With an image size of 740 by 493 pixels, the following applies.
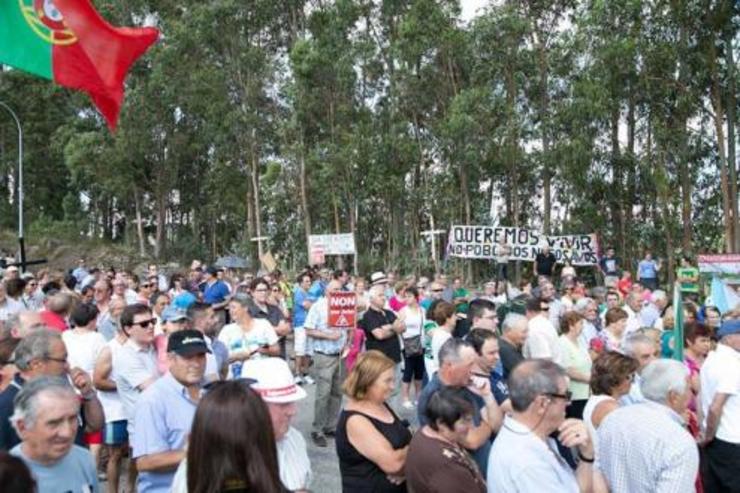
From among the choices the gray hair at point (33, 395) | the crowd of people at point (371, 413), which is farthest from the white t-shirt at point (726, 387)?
the gray hair at point (33, 395)

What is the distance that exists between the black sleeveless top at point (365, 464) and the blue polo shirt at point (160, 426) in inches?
29.6

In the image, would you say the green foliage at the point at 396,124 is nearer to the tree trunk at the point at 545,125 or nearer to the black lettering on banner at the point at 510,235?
the tree trunk at the point at 545,125

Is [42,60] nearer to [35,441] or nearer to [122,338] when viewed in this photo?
[122,338]

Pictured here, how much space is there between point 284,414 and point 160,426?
3.03ft

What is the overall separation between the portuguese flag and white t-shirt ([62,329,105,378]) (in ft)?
8.83

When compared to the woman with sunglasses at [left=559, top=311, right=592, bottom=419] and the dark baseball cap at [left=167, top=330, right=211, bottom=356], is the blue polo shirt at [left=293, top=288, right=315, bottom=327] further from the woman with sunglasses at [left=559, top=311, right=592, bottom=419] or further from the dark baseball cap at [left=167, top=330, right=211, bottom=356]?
the dark baseball cap at [left=167, top=330, right=211, bottom=356]

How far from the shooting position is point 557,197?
27922 mm

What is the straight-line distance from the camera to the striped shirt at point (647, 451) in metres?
3.33

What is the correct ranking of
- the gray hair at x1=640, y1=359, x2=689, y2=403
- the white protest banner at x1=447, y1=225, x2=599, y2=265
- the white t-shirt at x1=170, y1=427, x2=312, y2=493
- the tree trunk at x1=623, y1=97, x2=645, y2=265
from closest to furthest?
1. the white t-shirt at x1=170, y1=427, x2=312, y2=493
2. the gray hair at x1=640, y1=359, x2=689, y2=403
3. the white protest banner at x1=447, y1=225, x2=599, y2=265
4. the tree trunk at x1=623, y1=97, x2=645, y2=265

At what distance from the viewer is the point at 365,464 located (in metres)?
3.66

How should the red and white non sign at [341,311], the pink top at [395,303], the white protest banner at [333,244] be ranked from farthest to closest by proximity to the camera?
the white protest banner at [333,244] → the pink top at [395,303] → the red and white non sign at [341,311]

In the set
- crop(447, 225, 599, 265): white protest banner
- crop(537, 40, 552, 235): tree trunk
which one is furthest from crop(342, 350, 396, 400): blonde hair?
crop(537, 40, 552, 235): tree trunk

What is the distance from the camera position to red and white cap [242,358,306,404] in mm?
3086

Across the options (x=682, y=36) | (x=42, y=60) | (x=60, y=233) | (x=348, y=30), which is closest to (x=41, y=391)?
(x=42, y=60)
